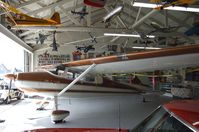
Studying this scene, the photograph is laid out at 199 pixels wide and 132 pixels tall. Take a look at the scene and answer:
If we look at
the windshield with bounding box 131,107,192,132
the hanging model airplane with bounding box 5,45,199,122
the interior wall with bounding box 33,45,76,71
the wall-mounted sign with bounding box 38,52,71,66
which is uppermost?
the interior wall with bounding box 33,45,76,71

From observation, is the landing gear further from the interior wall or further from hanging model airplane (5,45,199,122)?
the interior wall

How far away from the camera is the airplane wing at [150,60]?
6090 mm

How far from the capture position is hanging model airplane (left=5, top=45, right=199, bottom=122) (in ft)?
20.6

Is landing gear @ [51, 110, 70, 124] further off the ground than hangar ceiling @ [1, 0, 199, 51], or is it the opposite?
hangar ceiling @ [1, 0, 199, 51]

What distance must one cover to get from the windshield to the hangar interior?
552 cm

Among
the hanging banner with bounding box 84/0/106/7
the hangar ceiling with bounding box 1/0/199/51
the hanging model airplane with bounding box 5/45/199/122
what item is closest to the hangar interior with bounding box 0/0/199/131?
the hangar ceiling with bounding box 1/0/199/51

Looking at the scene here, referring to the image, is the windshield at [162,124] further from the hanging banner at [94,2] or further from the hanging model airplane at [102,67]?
the hanging banner at [94,2]

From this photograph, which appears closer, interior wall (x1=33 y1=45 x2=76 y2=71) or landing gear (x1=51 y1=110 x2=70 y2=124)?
landing gear (x1=51 y1=110 x2=70 y2=124)

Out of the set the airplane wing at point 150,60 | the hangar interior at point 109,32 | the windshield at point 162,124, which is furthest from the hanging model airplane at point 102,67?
the windshield at point 162,124

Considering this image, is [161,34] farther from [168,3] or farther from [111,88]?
[168,3]

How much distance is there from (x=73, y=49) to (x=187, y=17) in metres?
10.4

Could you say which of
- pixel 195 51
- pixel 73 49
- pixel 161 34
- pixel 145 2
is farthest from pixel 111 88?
pixel 73 49

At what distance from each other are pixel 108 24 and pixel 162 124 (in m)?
11.8

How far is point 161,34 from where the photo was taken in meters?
14.2
